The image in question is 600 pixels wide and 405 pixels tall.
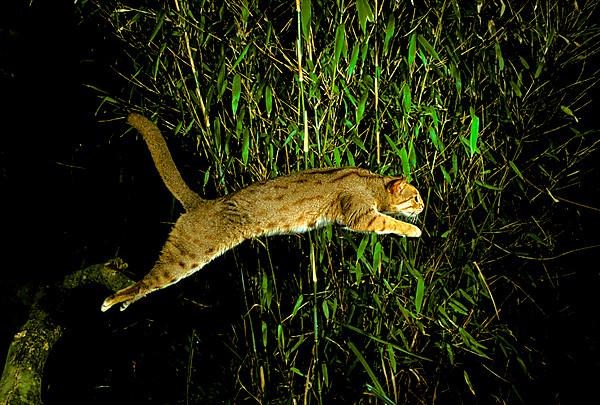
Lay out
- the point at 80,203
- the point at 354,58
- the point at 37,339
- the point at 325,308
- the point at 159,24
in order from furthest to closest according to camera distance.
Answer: the point at 80,203 → the point at 37,339 → the point at 325,308 → the point at 159,24 → the point at 354,58

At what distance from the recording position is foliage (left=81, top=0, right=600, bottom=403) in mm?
2582

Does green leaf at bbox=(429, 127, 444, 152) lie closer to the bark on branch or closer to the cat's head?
the cat's head

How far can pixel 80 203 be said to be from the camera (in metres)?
4.93

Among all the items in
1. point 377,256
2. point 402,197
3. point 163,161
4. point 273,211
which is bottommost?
point 377,256

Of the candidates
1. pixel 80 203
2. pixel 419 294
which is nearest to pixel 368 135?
pixel 419 294

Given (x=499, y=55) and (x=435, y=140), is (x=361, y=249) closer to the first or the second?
(x=435, y=140)

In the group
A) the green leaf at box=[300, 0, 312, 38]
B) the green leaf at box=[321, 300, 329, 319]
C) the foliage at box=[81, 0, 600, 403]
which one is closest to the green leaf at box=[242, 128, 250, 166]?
the foliage at box=[81, 0, 600, 403]

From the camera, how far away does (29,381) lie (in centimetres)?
276

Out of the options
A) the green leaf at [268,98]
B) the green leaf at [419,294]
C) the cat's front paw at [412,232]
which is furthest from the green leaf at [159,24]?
the green leaf at [419,294]

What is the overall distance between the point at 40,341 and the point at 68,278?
0.33 m

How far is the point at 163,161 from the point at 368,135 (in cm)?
87

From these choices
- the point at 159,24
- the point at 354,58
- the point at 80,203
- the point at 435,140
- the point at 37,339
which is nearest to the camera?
the point at 354,58

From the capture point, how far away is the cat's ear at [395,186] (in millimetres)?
2717

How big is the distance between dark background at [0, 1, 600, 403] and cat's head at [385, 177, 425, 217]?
1230 millimetres
